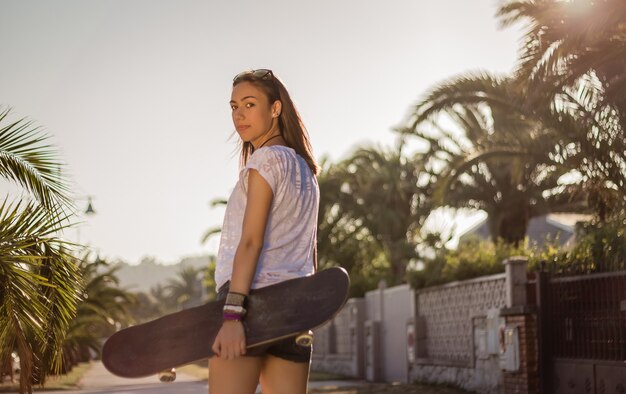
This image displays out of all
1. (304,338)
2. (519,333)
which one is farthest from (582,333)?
(304,338)

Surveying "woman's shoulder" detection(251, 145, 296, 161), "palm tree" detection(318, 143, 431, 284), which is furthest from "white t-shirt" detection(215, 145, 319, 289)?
"palm tree" detection(318, 143, 431, 284)

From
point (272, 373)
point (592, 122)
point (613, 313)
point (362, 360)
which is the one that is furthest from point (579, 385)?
point (362, 360)

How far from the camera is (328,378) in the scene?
26.6m

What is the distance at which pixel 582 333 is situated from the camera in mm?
13633

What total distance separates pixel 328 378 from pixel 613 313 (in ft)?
47.8

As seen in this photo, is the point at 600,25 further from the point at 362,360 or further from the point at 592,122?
the point at 362,360

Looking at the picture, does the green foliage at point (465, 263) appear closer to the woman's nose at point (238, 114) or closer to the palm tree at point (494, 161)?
the palm tree at point (494, 161)

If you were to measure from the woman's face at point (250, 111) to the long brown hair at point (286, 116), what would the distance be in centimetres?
2

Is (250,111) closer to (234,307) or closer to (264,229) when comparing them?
(264,229)

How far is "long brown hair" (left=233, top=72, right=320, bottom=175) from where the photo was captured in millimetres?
3529

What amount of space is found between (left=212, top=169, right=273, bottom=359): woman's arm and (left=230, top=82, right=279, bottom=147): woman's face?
25 centimetres

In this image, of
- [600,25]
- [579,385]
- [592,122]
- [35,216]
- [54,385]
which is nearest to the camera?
[35,216]

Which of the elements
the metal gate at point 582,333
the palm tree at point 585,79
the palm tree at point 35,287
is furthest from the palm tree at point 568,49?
the palm tree at point 35,287

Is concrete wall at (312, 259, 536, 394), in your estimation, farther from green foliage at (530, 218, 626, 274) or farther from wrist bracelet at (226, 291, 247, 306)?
A: wrist bracelet at (226, 291, 247, 306)
